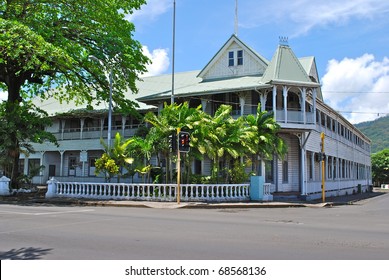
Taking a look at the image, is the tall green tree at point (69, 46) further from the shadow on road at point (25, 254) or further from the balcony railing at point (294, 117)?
the shadow on road at point (25, 254)

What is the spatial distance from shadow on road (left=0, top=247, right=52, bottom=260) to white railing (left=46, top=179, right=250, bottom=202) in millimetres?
12769

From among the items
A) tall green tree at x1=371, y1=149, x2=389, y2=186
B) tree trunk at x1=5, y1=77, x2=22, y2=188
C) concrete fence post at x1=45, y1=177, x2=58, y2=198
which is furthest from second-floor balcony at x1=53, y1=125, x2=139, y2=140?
tall green tree at x1=371, y1=149, x2=389, y2=186

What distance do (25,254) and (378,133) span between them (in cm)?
17237

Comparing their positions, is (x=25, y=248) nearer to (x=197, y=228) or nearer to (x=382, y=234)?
(x=197, y=228)

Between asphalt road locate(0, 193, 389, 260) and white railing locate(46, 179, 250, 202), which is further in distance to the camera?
white railing locate(46, 179, 250, 202)

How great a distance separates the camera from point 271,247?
7.79 m

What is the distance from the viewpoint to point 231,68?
28.5 metres

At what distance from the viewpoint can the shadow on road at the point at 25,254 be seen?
6.79m

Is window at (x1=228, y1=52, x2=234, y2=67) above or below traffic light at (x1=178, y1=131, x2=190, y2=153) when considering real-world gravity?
above

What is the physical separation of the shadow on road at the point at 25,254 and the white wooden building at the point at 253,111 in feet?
56.8

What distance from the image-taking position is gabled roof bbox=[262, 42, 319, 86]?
2448 cm

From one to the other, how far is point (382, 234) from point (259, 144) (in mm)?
12024

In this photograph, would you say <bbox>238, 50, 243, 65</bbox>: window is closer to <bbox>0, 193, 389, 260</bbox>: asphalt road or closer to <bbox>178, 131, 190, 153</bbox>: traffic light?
<bbox>178, 131, 190, 153</bbox>: traffic light

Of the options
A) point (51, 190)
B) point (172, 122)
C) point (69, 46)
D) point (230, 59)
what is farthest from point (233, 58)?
point (51, 190)
